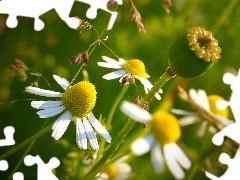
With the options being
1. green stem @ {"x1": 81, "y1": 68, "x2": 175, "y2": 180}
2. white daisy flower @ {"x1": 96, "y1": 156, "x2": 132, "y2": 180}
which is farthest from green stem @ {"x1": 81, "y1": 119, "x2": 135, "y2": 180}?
white daisy flower @ {"x1": 96, "y1": 156, "x2": 132, "y2": 180}

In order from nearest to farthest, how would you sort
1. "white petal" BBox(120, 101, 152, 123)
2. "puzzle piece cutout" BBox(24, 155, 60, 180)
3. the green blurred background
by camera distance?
"white petal" BBox(120, 101, 152, 123) → "puzzle piece cutout" BBox(24, 155, 60, 180) → the green blurred background

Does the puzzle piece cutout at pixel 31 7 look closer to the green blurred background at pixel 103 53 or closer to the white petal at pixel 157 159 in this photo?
the green blurred background at pixel 103 53

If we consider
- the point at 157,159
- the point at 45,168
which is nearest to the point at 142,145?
the point at 157,159

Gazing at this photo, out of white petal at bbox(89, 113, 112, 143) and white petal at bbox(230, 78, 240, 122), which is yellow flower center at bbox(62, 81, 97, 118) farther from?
white petal at bbox(230, 78, 240, 122)

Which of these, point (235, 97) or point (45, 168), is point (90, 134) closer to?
point (45, 168)

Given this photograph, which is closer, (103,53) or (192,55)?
(192,55)

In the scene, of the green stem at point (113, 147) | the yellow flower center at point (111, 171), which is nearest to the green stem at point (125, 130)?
the green stem at point (113, 147)
